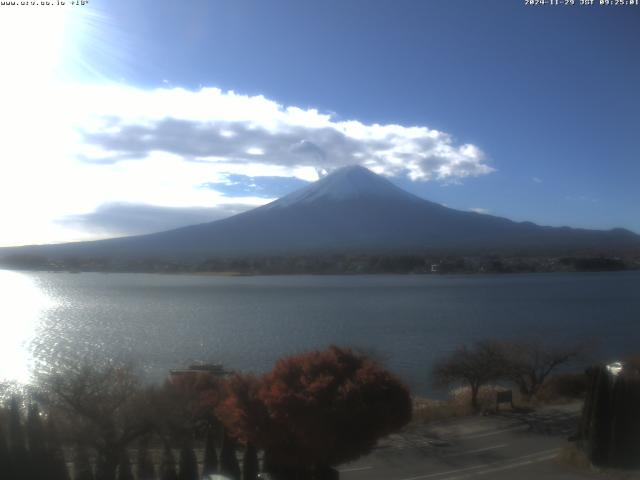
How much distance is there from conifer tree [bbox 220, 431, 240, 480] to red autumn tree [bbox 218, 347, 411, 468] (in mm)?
178

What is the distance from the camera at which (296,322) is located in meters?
28.6

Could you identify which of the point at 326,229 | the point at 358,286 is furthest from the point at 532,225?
the point at 358,286

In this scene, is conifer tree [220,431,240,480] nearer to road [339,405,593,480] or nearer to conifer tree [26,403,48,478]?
road [339,405,593,480]

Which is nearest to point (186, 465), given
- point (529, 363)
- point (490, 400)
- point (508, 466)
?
point (508, 466)

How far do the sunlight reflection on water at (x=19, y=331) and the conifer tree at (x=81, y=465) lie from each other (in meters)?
5.79

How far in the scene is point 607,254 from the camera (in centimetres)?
7056

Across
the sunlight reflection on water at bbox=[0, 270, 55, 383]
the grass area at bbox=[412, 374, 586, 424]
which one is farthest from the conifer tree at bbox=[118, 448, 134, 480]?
the sunlight reflection on water at bbox=[0, 270, 55, 383]

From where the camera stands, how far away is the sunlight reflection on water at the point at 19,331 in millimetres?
16366

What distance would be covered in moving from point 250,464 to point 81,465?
179 centimetres

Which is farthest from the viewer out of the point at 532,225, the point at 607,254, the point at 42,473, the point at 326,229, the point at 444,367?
the point at 532,225

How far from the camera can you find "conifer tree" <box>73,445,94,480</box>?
6.80 meters

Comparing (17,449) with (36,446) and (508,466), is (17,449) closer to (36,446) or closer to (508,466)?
(36,446)

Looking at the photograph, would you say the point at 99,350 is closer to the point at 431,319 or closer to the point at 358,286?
the point at 431,319

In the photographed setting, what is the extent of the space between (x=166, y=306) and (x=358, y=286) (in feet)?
68.3
